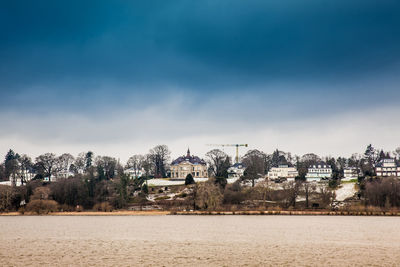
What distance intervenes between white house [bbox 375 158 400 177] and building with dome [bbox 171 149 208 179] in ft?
199

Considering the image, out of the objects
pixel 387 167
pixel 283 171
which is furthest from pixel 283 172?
pixel 387 167

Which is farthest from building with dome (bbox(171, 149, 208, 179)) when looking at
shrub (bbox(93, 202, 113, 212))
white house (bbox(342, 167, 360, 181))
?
shrub (bbox(93, 202, 113, 212))

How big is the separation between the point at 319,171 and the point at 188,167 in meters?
46.8

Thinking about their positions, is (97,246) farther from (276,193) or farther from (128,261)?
(276,193)

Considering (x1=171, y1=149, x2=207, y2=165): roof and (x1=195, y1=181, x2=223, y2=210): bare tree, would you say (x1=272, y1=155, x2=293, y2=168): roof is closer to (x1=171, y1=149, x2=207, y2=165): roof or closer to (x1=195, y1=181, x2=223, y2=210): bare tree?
(x1=171, y1=149, x2=207, y2=165): roof

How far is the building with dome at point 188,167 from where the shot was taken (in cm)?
15288

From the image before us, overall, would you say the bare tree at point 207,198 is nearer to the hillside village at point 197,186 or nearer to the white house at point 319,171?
the hillside village at point 197,186

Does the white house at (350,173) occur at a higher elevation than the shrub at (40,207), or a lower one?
higher

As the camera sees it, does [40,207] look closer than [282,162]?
Yes

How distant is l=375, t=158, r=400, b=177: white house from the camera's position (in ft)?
471

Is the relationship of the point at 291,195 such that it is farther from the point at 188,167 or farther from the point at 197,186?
the point at 188,167

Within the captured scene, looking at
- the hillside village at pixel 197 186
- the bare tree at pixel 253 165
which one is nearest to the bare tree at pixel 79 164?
the hillside village at pixel 197 186

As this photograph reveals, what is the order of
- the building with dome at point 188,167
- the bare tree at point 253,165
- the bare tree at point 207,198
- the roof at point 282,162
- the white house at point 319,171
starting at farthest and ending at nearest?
the roof at point 282,162
the building with dome at point 188,167
the white house at point 319,171
the bare tree at point 253,165
the bare tree at point 207,198

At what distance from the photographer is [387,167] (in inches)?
5733
